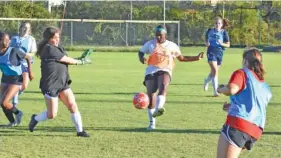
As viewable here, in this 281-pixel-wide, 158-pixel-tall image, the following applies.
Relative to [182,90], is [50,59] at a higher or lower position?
higher

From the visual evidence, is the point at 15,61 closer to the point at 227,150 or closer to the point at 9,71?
the point at 9,71

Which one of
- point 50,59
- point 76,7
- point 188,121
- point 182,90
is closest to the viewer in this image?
point 50,59

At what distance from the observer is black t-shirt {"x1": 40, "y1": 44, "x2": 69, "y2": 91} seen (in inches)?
380

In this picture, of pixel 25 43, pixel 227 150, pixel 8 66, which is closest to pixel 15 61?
pixel 8 66

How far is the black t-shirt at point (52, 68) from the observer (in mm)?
9664

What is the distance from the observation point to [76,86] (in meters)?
19.6

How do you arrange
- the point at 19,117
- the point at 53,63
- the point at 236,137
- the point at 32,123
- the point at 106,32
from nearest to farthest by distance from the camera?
1. the point at 236,137
2. the point at 53,63
3. the point at 32,123
4. the point at 19,117
5. the point at 106,32

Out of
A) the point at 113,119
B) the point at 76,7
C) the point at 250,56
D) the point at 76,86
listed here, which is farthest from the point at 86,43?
the point at 250,56

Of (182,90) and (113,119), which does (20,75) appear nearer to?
(113,119)

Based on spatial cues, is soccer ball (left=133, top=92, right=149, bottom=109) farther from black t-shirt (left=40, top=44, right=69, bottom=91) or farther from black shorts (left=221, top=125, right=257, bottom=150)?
black shorts (left=221, top=125, right=257, bottom=150)

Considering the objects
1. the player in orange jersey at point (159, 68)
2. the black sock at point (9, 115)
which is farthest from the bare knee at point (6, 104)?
the player in orange jersey at point (159, 68)

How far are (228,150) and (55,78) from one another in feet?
13.8

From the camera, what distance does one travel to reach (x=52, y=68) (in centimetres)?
971

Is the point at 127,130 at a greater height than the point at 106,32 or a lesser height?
greater
